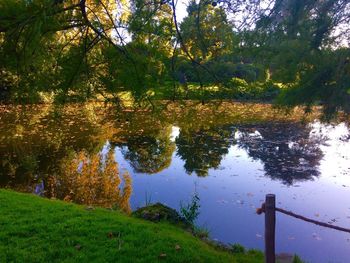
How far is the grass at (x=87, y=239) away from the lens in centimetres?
496

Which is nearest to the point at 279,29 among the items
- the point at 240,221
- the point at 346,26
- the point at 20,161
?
the point at 346,26

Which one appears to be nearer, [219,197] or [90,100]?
[90,100]

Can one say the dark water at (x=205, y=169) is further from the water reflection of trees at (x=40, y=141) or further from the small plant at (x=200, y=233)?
the small plant at (x=200, y=233)

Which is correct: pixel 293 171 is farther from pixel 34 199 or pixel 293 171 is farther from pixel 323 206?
pixel 34 199

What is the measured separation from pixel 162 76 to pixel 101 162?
9.46m

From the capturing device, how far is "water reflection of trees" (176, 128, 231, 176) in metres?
13.4

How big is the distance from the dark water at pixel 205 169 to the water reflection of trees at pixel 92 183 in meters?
0.03

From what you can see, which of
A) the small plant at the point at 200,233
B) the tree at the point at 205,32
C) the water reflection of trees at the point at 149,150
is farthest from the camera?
the water reflection of trees at the point at 149,150

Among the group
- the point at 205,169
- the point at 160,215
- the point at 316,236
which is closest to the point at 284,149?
the point at 205,169

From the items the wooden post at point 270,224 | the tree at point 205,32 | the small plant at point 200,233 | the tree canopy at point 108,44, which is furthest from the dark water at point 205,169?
the wooden post at point 270,224

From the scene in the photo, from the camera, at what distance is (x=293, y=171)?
12.9 m

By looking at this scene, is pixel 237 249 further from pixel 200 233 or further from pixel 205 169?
pixel 205 169

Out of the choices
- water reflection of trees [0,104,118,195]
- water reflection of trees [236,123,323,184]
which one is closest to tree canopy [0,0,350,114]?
water reflection of trees [0,104,118,195]

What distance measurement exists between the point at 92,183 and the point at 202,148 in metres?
6.25
